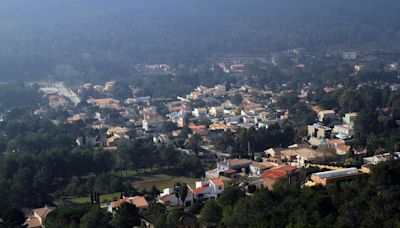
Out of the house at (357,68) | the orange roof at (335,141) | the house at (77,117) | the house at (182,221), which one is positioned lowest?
the house at (357,68)

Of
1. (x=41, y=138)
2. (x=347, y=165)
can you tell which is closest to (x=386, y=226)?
(x=347, y=165)

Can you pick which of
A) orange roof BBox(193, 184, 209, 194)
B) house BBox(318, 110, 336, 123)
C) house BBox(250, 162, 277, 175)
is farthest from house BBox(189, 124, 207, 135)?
orange roof BBox(193, 184, 209, 194)

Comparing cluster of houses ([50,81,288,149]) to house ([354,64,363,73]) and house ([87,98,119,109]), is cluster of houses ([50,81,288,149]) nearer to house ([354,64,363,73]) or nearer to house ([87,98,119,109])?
house ([87,98,119,109])

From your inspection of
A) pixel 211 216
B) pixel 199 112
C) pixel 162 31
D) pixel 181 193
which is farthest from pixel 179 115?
pixel 162 31

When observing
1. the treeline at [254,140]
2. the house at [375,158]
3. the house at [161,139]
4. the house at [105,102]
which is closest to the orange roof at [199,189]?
the house at [375,158]

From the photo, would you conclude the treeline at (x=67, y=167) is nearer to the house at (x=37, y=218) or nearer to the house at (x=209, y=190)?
the house at (x=37, y=218)

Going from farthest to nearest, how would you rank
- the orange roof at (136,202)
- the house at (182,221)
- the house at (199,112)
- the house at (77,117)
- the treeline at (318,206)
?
the house at (199,112), the house at (77,117), the orange roof at (136,202), the house at (182,221), the treeline at (318,206)
